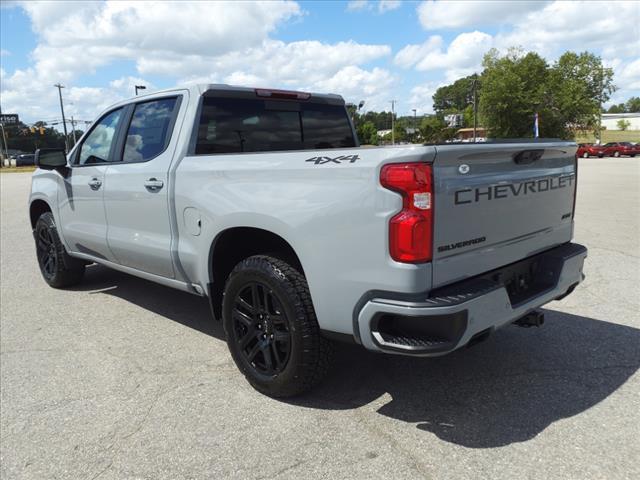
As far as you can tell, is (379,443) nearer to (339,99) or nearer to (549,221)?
(549,221)

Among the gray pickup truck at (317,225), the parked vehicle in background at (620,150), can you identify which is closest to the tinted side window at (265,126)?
the gray pickup truck at (317,225)

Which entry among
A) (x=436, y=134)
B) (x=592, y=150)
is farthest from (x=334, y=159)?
(x=592, y=150)

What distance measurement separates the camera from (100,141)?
15.8 feet

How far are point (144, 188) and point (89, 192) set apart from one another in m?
1.06

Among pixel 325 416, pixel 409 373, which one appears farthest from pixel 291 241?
pixel 409 373

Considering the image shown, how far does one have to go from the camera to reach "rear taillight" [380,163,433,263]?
7.97 ft

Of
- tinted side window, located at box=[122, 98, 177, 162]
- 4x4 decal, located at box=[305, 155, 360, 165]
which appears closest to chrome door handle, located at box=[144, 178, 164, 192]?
tinted side window, located at box=[122, 98, 177, 162]

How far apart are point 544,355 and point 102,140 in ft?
13.4

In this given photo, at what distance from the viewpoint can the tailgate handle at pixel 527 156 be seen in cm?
294

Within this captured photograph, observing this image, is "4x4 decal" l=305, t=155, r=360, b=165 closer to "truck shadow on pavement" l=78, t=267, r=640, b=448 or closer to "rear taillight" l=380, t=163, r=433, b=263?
"rear taillight" l=380, t=163, r=433, b=263

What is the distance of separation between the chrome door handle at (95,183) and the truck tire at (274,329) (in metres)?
1.95

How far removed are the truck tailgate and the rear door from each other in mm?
2108

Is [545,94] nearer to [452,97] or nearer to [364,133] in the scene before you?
[364,133]

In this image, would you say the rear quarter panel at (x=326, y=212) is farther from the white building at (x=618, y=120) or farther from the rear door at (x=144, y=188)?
the white building at (x=618, y=120)
